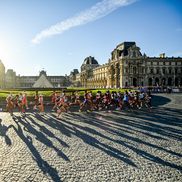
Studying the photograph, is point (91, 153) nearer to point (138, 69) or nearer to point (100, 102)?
point (100, 102)

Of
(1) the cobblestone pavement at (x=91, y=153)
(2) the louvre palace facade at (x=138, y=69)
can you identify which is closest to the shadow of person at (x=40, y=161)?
(1) the cobblestone pavement at (x=91, y=153)

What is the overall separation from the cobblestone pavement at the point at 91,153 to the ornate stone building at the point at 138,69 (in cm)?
8305

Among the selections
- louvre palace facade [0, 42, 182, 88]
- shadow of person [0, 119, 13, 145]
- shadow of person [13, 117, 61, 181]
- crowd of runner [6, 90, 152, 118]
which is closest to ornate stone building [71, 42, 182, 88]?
louvre palace facade [0, 42, 182, 88]

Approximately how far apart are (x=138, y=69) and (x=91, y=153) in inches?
3561

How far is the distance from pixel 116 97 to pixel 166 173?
1811cm

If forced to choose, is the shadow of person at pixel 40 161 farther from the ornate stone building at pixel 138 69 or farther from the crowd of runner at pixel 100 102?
the ornate stone building at pixel 138 69

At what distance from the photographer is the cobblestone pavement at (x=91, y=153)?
730cm

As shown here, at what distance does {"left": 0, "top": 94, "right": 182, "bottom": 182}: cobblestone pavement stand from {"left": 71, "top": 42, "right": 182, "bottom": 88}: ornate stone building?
8305cm

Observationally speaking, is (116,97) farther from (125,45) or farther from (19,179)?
(125,45)

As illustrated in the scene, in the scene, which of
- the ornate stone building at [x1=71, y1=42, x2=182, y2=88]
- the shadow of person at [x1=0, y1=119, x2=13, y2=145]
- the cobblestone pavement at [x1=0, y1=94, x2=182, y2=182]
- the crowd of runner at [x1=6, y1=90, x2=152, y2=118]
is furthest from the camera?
the ornate stone building at [x1=71, y1=42, x2=182, y2=88]

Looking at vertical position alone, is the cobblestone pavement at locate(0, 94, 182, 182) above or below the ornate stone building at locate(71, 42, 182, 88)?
below

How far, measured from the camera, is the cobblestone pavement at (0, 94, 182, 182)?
7305mm

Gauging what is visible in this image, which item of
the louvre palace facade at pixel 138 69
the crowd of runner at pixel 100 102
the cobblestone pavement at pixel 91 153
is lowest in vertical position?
the cobblestone pavement at pixel 91 153

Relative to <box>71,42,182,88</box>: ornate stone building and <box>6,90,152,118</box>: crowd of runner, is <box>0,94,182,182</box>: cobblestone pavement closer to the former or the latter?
<box>6,90,152,118</box>: crowd of runner
